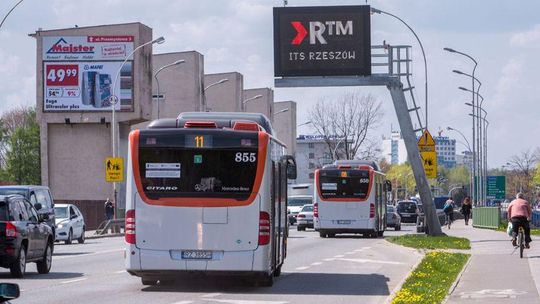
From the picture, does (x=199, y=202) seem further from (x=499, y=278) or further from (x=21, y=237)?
(x=499, y=278)

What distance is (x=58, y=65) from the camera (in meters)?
73.4

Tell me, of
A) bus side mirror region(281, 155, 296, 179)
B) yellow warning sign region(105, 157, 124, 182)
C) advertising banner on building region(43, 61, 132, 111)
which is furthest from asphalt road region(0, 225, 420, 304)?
advertising banner on building region(43, 61, 132, 111)

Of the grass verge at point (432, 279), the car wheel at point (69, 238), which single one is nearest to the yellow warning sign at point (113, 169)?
the car wheel at point (69, 238)

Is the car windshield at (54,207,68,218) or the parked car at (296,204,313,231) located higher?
the car windshield at (54,207,68,218)

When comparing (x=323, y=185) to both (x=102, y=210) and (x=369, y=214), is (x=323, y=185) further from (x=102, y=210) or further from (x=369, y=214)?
(x=102, y=210)

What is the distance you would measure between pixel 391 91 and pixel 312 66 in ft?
9.74

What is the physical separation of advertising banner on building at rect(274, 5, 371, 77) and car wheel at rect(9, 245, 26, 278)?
1769 centimetres

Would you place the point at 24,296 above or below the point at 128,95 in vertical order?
below

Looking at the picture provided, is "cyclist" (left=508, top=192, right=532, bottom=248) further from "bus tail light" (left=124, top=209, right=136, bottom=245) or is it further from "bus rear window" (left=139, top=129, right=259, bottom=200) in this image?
"bus tail light" (left=124, top=209, right=136, bottom=245)

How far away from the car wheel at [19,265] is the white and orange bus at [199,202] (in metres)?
3.94

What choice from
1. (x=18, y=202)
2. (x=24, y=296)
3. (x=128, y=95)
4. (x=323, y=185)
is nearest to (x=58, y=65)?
(x=128, y=95)

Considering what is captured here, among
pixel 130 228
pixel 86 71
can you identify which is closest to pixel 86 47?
pixel 86 71

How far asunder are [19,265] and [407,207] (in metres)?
68.3

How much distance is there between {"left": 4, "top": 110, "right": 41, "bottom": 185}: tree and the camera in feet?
379
